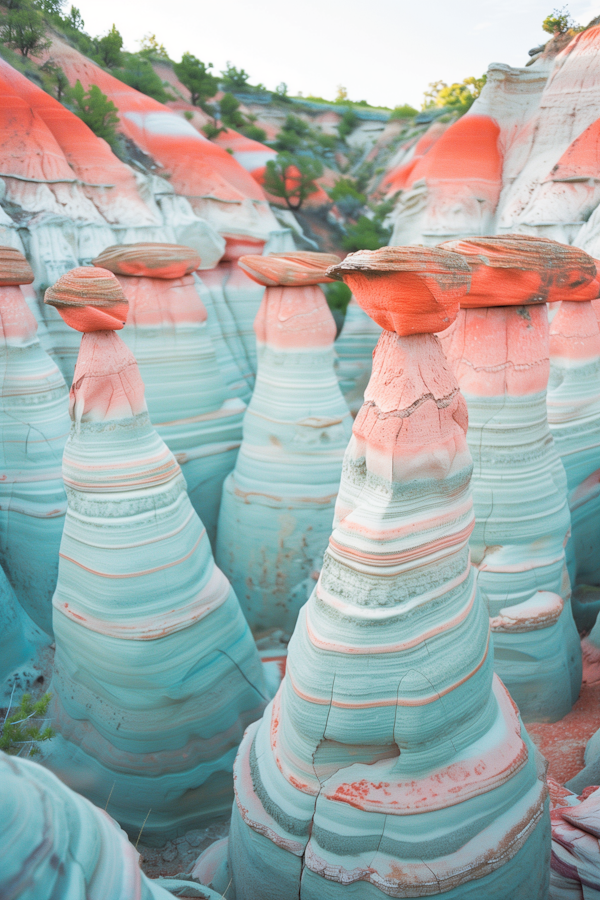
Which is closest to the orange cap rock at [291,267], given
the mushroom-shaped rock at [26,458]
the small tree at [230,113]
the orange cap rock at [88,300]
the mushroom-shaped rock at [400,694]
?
the mushroom-shaped rock at [26,458]

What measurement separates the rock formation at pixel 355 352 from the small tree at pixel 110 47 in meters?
5.31

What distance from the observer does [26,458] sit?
13.2 ft

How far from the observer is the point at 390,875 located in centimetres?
163

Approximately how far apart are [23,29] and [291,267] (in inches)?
217

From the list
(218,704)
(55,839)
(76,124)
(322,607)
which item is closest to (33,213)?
(76,124)

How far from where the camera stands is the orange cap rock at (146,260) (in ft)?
14.3

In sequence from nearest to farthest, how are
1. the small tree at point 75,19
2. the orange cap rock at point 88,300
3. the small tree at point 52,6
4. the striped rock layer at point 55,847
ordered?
the striped rock layer at point 55,847 < the orange cap rock at point 88,300 < the small tree at point 52,6 < the small tree at point 75,19

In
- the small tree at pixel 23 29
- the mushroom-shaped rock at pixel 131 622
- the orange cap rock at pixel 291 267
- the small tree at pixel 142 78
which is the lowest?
the mushroom-shaped rock at pixel 131 622

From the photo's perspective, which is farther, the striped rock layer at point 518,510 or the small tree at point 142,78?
the small tree at point 142,78

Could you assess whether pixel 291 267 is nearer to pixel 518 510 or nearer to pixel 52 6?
pixel 518 510

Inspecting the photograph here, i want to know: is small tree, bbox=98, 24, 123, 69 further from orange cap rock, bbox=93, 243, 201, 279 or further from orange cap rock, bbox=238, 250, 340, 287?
orange cap rock, bbox=238, 250, 340, 287

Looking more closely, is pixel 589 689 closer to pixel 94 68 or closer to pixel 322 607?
pixel 322 607

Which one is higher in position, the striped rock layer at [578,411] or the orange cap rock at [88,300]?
the orange cap rock at [88,300]

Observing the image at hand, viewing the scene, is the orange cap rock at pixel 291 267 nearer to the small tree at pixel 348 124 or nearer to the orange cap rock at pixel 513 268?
the orange cap rock at pixel 513 268
